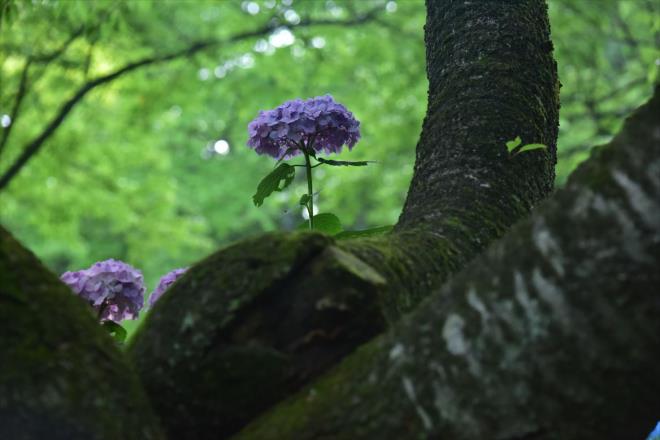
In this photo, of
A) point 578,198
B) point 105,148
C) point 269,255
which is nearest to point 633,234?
point 578,198

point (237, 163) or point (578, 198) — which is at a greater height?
point (237, 163)

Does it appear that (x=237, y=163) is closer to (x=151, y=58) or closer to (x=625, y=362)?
(x=151, y=58)

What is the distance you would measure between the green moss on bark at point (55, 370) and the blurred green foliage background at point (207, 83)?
24.5ft

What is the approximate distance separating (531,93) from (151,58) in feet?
28.6

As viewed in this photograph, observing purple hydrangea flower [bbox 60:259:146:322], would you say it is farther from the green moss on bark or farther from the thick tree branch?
the thick tree branch

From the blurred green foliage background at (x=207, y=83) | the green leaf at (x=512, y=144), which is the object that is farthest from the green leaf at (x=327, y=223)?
the blurred green foliage background at (x=207, y=83)

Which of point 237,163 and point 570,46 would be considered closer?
point 570,46

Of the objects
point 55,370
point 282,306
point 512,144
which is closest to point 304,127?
point 512,144

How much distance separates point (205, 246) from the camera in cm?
1548

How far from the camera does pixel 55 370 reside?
1.06 meters

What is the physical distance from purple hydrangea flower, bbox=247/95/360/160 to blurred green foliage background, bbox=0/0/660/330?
646cm

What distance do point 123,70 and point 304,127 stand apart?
7.92m

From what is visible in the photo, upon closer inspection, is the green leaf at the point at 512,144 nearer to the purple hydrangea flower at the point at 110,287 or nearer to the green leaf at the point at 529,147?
the green leaf at the point at 529,147

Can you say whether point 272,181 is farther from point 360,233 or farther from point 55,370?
point 55,370
